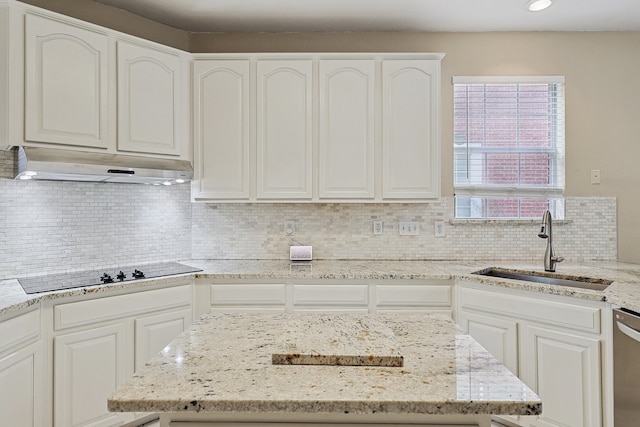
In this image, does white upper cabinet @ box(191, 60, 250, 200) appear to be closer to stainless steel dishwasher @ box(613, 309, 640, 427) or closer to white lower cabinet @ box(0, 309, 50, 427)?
white lower cabinet @ box(0, 309, 50, 427)

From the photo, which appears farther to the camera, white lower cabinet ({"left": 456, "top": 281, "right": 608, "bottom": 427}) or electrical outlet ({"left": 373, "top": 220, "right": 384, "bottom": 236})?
electrical outlet ({"left": 373, "top": 220, "right": 384, "bottom": 236})

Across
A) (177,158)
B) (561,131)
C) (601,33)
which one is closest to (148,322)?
(177,158)

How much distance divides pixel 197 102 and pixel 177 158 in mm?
432

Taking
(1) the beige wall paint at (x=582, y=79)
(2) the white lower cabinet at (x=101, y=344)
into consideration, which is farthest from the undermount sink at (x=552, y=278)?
(2) the white lower cabinet at (x=101, y=344)

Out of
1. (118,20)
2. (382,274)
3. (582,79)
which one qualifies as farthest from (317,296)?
(582,79)

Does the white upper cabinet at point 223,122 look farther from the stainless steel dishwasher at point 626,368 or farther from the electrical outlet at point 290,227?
the stainless steel dishwasher at point 626,368

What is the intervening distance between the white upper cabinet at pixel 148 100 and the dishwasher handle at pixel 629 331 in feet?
8.75

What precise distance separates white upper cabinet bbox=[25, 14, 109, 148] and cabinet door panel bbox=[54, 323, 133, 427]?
3.54ft

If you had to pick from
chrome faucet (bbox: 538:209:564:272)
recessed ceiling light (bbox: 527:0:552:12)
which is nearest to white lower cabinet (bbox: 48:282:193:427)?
chrome faucet (bbox: 538:209:564:272)

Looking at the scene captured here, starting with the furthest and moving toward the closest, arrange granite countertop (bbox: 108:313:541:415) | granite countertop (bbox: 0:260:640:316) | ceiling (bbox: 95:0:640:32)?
1. ceiling (bbox: 95:0:640:32)
2. granite countertop (bbox: 0:260:640:316)
3. granite countertop (bbox: 108:313:541:415)

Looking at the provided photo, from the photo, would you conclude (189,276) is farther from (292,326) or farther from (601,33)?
(601,33)

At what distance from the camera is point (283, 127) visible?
2883 millimetres

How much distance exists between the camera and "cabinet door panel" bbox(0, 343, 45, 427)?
1.76 meters

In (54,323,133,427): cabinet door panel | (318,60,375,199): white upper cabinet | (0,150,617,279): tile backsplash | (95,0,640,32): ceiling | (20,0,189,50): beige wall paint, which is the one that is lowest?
(54,323,133,427): cabinet door panel
